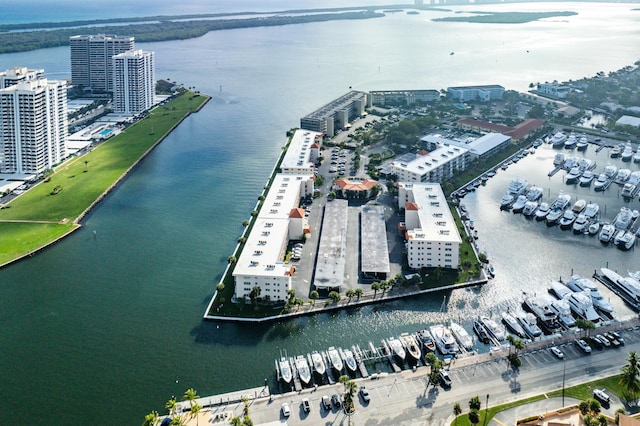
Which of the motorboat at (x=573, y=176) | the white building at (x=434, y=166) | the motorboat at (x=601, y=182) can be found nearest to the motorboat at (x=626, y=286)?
the motorboat at (x=601, y=182)

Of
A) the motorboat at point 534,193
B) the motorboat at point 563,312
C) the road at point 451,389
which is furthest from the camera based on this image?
the motorboat at point 534,193

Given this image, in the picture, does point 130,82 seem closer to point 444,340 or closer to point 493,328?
point 444,340

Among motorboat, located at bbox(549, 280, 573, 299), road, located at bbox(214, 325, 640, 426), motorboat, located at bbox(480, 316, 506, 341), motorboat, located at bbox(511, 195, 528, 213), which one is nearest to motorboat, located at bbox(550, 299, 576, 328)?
motorboat, located at bbox(549, 280, 573, 299)

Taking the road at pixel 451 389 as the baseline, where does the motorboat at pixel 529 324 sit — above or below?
above

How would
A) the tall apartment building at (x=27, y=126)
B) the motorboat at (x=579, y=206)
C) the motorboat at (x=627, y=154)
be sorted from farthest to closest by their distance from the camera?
the motorboat at (x=627, y=154) → the tall apartment building at (x=27, y=126) → the motorboat at (x=579, y=206)

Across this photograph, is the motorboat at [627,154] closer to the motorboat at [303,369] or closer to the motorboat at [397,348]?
the motorboat at [397,348]

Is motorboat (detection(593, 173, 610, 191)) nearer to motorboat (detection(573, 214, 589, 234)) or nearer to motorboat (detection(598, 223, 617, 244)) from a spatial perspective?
motorboat (detection(573, 214, 589, 234))

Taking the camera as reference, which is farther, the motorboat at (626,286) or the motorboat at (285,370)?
the motorboat at (626,286)
